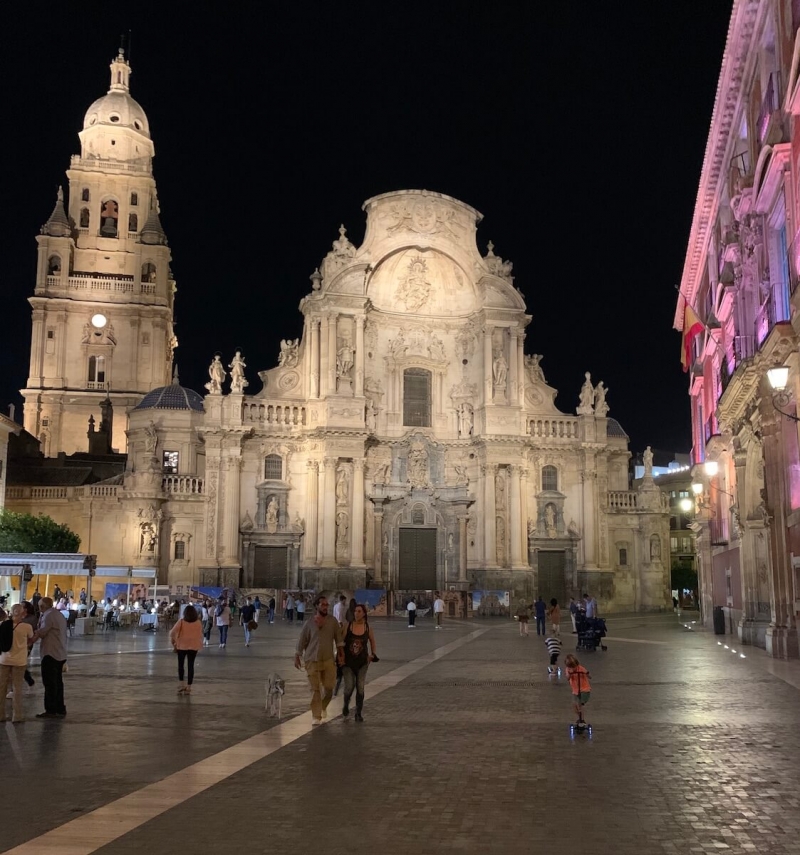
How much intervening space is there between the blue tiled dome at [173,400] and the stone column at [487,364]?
1959 cm

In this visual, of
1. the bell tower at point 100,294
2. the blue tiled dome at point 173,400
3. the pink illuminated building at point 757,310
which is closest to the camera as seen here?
the pink illuminated building at point 757,310

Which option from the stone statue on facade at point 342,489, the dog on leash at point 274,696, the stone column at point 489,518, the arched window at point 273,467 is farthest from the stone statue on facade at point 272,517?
the dog on leash at point 274,696

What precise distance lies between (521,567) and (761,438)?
2836 cm

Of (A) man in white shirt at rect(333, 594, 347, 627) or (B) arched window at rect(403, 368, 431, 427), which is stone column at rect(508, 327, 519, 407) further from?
(A) man in white shirt at rect(333, 594, 347, 627)

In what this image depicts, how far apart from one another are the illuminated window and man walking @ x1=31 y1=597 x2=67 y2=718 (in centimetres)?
4287

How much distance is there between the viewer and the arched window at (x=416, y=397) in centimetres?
5553

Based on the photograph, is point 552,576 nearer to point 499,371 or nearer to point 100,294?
point 499,371

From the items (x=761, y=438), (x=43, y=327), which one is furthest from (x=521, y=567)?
(x=43, y=327)

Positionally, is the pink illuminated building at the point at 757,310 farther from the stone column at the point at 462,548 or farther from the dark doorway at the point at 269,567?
the dark doorway at the point at 269,567

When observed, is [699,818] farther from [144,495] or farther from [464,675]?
[144,495]

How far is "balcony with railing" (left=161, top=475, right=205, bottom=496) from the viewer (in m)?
53.1

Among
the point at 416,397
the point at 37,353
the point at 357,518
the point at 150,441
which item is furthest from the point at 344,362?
the point at 37,353

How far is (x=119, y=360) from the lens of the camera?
3174 inches

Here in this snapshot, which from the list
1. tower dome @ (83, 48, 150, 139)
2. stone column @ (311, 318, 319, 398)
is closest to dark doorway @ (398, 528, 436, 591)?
stone column @ (311, 318, 319, 398)
